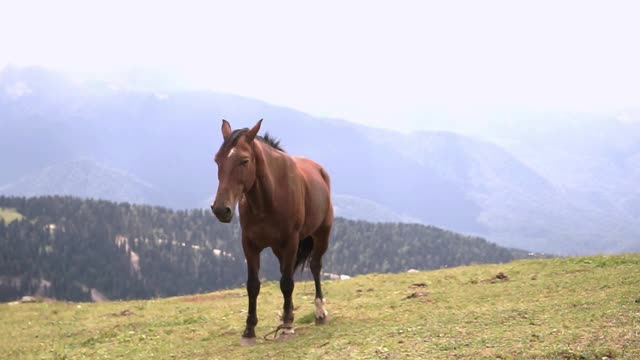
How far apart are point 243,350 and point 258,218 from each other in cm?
308

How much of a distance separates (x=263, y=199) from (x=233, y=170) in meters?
1.53

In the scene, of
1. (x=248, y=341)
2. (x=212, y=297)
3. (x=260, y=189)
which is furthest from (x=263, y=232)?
(x=212, y=297)

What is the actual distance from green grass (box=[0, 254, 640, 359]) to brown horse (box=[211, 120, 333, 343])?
1.72 meters

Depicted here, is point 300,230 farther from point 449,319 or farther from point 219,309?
point 219,309

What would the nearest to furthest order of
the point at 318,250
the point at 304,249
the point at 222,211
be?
the point at 222,211
the point at 304,249
the point at 318,250

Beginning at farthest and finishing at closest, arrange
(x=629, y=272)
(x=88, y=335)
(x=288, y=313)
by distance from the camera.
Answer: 1. (x=88, y=335)
2. (x=629, y=272)
3. (x=288, y=313)

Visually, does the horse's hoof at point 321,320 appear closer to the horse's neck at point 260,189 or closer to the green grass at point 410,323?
the green grass at point 410,323

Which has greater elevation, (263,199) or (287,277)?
(263,199)

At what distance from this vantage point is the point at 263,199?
46.7ft

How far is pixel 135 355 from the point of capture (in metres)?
16.2

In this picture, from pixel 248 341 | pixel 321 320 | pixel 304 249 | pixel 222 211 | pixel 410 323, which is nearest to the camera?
pixel 222 211

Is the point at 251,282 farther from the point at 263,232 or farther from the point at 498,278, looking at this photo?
the point at 498,278

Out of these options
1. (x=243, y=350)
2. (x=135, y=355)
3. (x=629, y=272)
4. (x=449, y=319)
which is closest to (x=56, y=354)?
(x=135, y=355)

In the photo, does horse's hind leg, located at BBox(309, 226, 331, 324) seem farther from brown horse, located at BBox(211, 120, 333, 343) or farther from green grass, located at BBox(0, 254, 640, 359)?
brown horse, located at BBox(211, 120, 333, 343)
